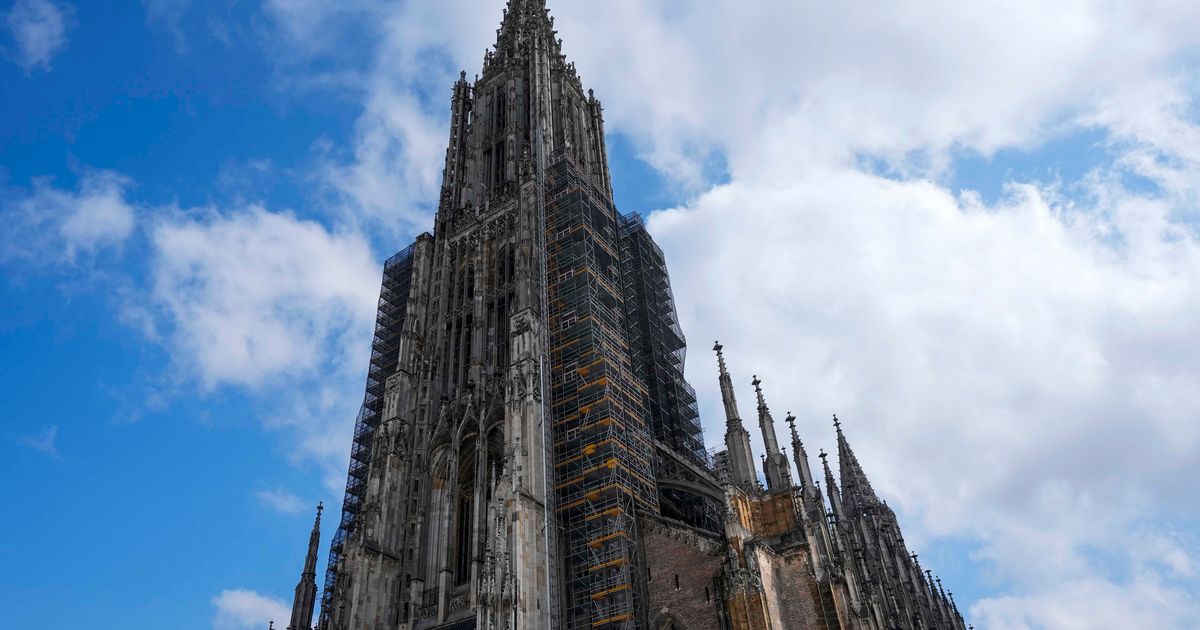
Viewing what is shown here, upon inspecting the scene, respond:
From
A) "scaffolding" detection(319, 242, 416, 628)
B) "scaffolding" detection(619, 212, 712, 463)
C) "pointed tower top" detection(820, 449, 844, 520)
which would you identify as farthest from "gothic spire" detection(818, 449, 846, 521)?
"scaffolding" detection(319, 242, 416, 628)

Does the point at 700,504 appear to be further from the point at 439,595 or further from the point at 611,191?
the point at 611,191

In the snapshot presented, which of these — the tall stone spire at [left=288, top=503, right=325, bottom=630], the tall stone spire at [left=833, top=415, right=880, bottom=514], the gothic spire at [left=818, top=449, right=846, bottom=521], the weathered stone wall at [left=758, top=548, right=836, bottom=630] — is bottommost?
the weathered stone wall at [left=758, top=548, right=836, bottom=630]

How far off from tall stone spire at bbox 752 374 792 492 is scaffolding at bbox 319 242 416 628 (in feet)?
64.5

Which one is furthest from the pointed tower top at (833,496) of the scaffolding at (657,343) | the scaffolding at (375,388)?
the scaffolding at (375,388)

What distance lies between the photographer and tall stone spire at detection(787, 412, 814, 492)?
40.2 m

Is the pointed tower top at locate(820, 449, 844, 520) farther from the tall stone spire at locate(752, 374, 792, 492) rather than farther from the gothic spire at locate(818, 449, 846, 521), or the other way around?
the tall stone spire at locate(752, 374, 792, 492)

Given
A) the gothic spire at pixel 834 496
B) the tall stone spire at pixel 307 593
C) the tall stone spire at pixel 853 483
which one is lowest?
the tall stone spire at pixel 307 593

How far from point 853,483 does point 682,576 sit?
154ft

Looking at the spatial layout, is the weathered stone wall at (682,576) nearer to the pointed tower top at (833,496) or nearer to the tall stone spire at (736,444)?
the tall stone spire at (736,444)

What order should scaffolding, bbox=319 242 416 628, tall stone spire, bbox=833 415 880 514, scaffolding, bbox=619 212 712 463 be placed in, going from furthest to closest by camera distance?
1. tall stone spire, bbox=833 415 880 514
2. scaffolding, bbox=619 212 712 463
3. scaffolding, bbox=319 242 416 628

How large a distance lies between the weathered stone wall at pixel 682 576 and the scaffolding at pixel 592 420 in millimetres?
759

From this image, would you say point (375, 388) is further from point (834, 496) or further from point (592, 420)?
point (834, 496)

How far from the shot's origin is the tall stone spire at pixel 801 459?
40197 mm

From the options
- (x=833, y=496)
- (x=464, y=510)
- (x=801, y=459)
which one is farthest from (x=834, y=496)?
(x=464, y=510)
